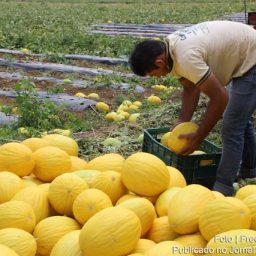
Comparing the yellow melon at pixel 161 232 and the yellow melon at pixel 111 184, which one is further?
the yellow melon at pixel 111 184

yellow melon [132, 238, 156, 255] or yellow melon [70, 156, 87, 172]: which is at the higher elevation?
yellow melon [132, 238, 156, 255]

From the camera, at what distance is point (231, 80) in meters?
4.24

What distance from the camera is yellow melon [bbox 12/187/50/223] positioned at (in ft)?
9.05

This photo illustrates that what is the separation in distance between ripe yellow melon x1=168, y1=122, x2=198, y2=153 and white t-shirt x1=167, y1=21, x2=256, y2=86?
1.39ft

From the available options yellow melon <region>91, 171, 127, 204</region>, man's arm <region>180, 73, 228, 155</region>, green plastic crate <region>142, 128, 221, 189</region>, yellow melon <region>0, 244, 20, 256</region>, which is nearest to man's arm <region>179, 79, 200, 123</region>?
green plastic crate <region>142, 128, 221, 189</region>

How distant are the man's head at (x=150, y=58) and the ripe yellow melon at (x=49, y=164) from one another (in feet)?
3.20

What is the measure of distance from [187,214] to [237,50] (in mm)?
2030

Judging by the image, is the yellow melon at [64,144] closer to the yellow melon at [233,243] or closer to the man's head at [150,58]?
the man's head at [150,58]

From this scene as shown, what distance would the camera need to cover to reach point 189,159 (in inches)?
→ 159

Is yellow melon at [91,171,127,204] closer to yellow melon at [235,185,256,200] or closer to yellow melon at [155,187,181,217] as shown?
yellow melon at [155,187,181,217]

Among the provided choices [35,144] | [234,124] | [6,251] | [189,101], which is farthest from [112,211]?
[189,101]

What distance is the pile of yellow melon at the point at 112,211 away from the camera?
7.27 ft

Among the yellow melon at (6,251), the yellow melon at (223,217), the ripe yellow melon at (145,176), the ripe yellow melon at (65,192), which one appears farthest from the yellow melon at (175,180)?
the yellow melon at (6,251)

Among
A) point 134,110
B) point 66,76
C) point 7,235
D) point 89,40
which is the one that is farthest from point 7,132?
point 89,40
